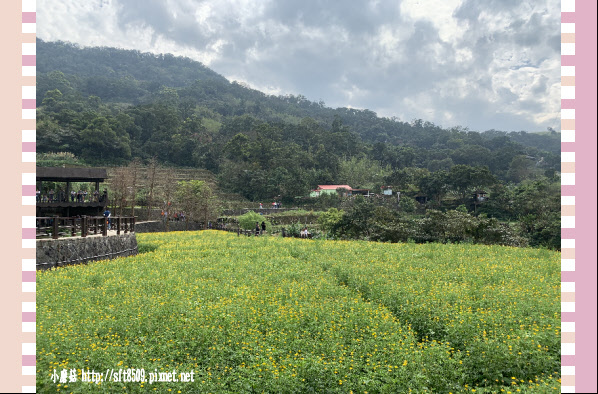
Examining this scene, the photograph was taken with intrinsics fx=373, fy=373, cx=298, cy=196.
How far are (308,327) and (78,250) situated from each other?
1388cm

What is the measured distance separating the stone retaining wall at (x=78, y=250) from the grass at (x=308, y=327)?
162 cm

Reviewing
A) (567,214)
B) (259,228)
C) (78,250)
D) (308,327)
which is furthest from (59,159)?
(567,214)

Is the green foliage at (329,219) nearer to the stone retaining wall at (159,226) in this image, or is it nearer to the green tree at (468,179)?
the stone retaining wall at (159,226)

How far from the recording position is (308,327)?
30.1 ft

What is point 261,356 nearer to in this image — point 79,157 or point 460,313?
point 460,313

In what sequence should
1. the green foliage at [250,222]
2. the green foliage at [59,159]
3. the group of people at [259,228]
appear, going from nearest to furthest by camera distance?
the group of people at [259,228] < the green foliage at [250,222] < the green foliage at [59,159]

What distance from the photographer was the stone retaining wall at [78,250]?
16188 mm

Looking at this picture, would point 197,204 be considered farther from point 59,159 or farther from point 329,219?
point 59,159

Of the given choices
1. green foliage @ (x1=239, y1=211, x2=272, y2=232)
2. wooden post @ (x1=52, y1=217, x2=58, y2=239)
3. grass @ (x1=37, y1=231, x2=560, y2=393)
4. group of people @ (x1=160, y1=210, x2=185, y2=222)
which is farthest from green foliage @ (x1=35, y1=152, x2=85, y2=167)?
grass @ (x1=37, y1=231, x2=560, y2=393)

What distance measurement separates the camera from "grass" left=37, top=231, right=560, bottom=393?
6848 mm

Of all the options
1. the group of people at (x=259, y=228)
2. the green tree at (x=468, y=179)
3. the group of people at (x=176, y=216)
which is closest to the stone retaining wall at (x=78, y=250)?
the group of people at (x=259, y=228)

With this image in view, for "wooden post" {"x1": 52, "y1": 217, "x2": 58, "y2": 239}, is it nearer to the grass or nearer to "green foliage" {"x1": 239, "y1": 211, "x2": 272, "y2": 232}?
the grass

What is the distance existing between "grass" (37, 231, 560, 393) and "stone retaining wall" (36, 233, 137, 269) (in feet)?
5.30

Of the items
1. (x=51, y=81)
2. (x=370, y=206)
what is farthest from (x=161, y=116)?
(x=370, y=206)
